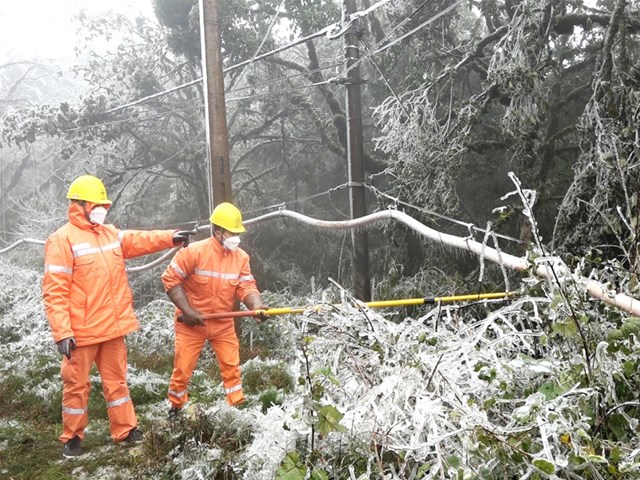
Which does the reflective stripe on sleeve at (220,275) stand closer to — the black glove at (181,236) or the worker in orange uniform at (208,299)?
the worker in orange uniform at (208,299)

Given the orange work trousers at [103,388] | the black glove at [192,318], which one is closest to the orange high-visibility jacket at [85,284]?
the orange work trousers at [103,388]

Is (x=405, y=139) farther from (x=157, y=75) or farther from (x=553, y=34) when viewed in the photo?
(x=157, y=75)

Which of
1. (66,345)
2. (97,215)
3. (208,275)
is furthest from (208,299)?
(66,345)

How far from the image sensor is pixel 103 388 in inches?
169

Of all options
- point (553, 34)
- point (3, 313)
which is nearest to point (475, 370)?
point (553, 34)

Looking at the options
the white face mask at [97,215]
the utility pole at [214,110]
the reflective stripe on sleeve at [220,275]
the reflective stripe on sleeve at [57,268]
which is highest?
the utility pole at [214,110]

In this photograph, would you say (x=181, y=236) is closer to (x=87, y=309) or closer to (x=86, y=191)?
(x=86, y=191)

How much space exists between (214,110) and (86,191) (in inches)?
101

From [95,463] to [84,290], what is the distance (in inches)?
48.2

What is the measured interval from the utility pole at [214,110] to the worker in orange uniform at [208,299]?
1682 millimetres

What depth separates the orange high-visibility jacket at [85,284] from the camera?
4016 millimetres

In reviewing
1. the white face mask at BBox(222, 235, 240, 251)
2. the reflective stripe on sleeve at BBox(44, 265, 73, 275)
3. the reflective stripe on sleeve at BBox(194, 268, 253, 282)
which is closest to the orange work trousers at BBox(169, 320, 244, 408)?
the reflective stripe on sleeve at BBox(194, 268, 253, 282)

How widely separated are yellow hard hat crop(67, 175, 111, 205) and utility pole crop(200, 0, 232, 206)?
2.17 metres

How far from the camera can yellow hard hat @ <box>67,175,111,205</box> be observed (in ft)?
14.0
